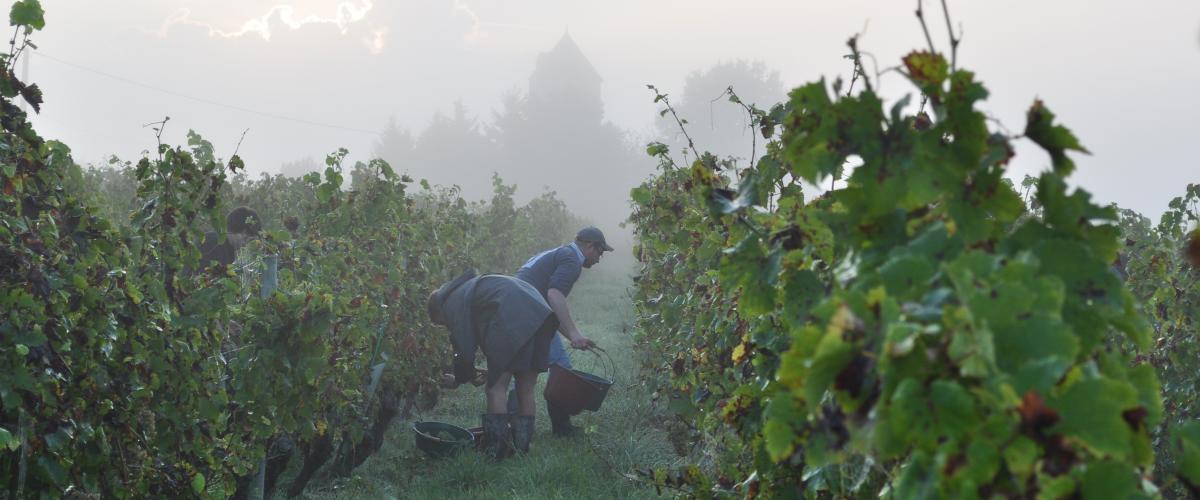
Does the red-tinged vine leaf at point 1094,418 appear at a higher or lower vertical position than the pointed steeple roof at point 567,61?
lower

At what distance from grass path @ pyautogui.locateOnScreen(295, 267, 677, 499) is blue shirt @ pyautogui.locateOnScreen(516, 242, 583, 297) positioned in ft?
3.51

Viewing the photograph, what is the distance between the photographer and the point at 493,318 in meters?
5.80

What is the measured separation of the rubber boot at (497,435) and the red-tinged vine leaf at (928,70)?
4884mm

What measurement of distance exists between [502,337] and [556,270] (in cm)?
92

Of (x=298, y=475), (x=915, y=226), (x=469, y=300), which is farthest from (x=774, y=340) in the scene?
(x=469, y=300)

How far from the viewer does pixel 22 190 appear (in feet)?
8.45

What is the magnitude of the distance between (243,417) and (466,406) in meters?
3.76

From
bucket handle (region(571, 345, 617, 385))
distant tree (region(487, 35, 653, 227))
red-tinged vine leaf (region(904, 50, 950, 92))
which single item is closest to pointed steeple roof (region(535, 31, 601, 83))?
distant tree (region(487, 35, 653, 227))

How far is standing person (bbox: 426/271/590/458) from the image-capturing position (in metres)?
5.69

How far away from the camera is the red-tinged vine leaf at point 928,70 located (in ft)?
3.40

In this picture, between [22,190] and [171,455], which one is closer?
[22,190]

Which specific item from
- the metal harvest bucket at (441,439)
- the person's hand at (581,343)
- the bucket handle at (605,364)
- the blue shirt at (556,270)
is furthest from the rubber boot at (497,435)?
the blue shirt at (556,270)

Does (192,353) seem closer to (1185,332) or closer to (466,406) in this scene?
(466,406)

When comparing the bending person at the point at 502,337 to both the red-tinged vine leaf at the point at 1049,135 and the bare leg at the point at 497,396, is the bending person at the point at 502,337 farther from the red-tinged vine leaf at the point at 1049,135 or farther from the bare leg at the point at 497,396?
the red-tinged vine leaf at the point at 1049,135
